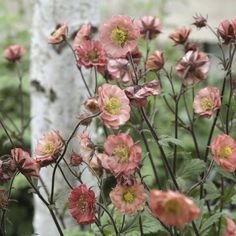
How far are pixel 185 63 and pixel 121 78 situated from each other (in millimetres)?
116

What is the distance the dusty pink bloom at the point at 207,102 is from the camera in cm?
103

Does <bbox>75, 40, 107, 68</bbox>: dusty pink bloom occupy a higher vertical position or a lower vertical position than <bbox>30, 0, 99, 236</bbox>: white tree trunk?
higher

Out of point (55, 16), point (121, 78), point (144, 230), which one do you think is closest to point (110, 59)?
point (121, 78)

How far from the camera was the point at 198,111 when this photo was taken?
106 centimetres

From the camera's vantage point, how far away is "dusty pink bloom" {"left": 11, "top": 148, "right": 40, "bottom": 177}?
948 mm

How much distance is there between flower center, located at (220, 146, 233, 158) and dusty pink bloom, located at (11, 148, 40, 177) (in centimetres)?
28

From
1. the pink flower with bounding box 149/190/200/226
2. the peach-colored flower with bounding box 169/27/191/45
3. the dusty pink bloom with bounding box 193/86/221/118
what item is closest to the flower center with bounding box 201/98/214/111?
the dusty pink bloom with bounding box 193/86/221/118

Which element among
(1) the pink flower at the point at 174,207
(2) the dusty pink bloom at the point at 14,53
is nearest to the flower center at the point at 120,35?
(1) the pink flower at the point at 174,207

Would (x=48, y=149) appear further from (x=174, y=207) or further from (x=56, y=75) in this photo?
(x=56, y=75)

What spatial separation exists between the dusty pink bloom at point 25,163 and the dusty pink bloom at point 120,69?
235 mm

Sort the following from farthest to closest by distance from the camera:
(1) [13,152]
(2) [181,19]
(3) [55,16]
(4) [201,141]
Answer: (2) [181,19] → (4) [201,141] → (3) [55,16] → (1) [13,152]

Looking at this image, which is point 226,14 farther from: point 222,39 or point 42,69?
point 222,39

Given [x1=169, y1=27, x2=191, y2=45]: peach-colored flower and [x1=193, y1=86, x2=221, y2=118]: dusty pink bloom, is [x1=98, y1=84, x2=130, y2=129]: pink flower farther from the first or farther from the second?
[x1=169, y1=27, x2=191, y2=45]: peach-colored flower

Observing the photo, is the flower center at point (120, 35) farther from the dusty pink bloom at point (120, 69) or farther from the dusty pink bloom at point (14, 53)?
the dusty pink bloom at point (14, 53)
